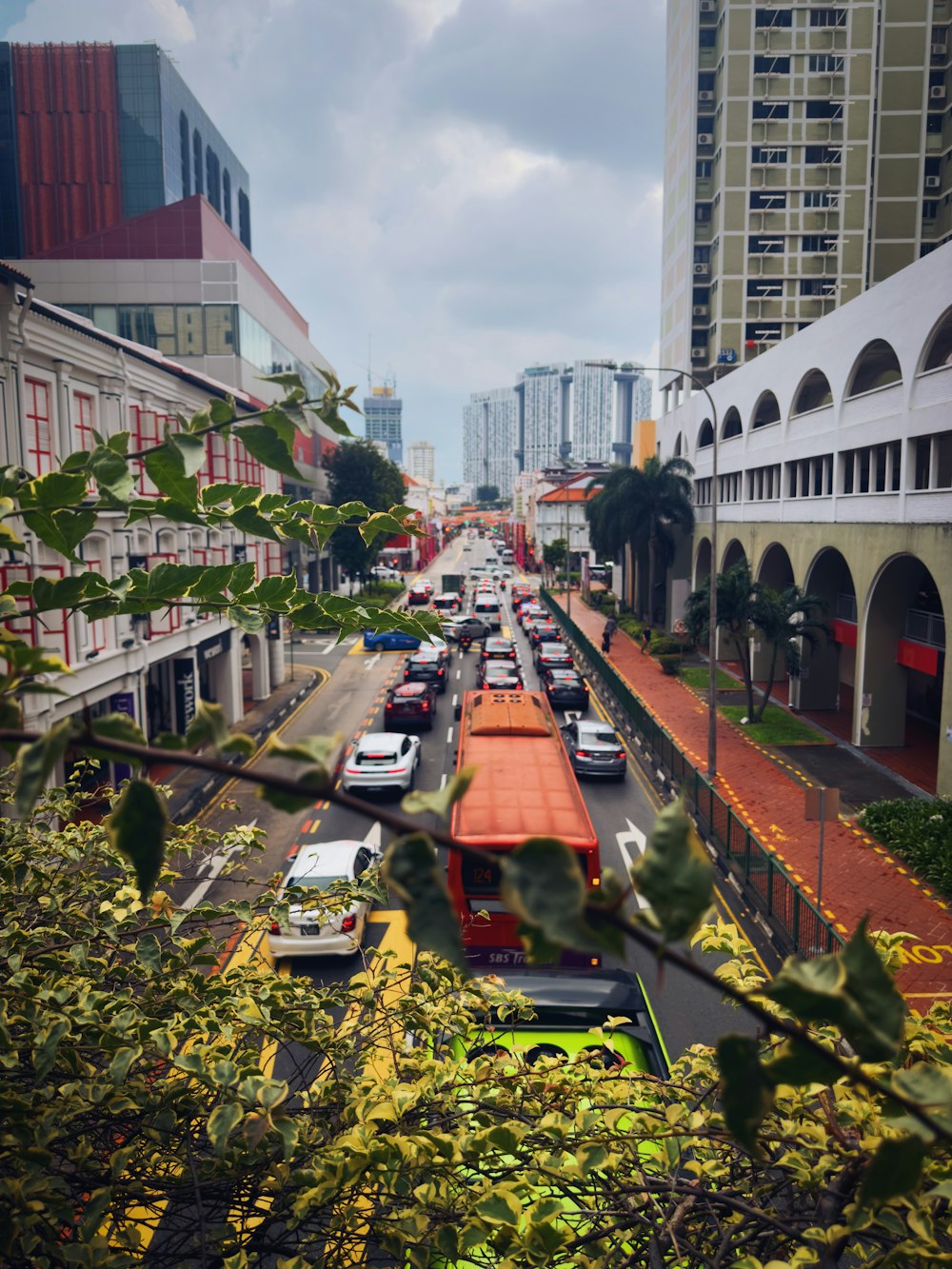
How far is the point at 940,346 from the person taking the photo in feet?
75.0

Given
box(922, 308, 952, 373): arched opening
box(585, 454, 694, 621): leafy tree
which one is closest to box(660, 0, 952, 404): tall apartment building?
box(585, 454, 694, 621): leafy tree

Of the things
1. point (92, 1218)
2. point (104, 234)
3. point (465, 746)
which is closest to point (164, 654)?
point (465, 746)

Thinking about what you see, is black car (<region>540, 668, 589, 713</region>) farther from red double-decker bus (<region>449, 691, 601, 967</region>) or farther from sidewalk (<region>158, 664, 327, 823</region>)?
red double-decker bus (<region>449, 691, 601, 967</region>)

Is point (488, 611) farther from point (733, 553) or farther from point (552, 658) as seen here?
point (733, 553)

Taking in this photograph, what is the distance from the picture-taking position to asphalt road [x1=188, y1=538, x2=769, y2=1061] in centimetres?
1143

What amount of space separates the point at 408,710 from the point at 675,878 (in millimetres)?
25815

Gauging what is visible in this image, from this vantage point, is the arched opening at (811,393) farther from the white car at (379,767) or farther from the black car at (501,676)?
the white car at (379,767)

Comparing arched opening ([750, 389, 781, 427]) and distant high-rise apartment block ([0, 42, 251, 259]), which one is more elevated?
distant high-rise apartment block ([0, 42, 251, 259])

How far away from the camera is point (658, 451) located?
5294cm

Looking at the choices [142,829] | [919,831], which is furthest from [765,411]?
[142,829]

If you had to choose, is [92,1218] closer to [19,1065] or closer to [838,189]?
[19,1065]

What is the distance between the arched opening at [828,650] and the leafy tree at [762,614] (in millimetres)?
1131

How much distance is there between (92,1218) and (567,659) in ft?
110

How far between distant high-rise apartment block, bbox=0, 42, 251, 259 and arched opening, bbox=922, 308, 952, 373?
223 ft
